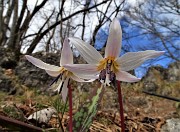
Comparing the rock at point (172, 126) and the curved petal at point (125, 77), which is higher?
the curved petal at point (125, 77)

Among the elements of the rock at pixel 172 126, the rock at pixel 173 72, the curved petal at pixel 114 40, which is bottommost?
the rock at pixel 172 126

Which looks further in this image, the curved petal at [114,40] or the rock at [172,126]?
the rock at [172,126]

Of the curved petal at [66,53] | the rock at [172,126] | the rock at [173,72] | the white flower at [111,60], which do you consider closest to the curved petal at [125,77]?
the white flower at [111,60]

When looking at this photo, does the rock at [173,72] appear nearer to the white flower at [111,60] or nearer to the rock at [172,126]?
the rock at [172,126]

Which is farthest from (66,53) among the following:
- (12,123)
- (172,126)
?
(172,126)

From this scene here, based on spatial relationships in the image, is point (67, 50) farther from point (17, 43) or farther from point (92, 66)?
point (17, 43)

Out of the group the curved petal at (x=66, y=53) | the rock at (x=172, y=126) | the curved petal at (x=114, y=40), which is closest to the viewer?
the curved petal at (x=114, y=40)

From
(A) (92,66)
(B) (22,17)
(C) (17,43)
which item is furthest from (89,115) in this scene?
(B) (22,17)
